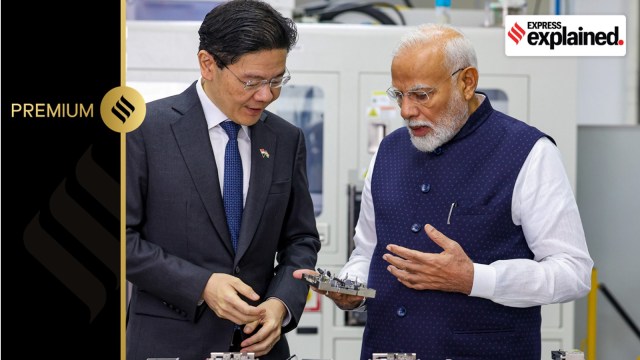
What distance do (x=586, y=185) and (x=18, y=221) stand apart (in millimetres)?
2506

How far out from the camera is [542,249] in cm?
209

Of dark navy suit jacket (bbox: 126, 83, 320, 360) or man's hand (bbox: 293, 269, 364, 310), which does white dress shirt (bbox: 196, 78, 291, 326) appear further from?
man's hand (bbox: 293, 269, 364, 310)

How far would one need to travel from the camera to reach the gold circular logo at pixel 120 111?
2111mm

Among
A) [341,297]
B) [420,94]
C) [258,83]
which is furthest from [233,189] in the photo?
[420,94]

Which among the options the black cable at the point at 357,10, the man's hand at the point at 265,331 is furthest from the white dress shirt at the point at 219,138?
the black cable at the point at 357,10

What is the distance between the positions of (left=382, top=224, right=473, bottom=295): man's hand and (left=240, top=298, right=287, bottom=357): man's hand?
288mm

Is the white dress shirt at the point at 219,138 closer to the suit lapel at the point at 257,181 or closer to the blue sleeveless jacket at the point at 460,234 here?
the suit lapel at the point at 257,181

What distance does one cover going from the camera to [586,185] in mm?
3781

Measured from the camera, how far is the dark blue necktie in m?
2.12

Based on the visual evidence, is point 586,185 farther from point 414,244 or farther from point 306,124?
point 414,244

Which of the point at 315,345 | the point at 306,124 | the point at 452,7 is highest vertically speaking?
the point at 452,7

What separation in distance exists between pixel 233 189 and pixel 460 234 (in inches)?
22.0

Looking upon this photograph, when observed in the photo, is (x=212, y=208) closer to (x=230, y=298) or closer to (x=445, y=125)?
(x=230, y=298)

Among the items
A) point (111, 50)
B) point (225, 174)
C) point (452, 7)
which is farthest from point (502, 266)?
point (452, 7)
